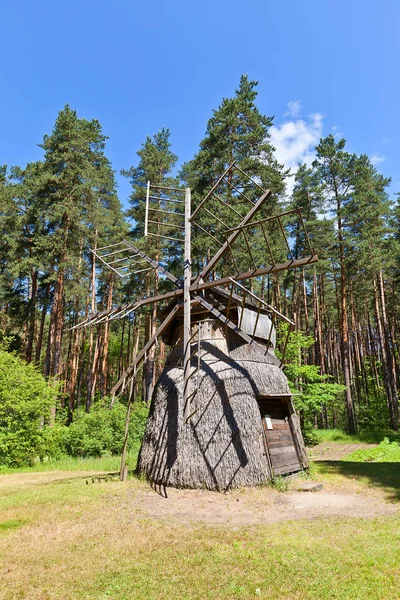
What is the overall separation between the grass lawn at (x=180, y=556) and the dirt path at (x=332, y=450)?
11.1 meters

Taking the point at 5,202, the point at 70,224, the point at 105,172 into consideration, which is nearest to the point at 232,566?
the point at 70,224

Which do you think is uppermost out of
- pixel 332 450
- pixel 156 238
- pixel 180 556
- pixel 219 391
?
pixel 156 238

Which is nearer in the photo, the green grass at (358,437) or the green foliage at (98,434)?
the green foliage at (98,434)

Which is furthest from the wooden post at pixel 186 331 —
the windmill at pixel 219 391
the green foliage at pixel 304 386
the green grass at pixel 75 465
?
the green foliage at pixel 304 386

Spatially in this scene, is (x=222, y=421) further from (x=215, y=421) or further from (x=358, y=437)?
(x=358, y=437)

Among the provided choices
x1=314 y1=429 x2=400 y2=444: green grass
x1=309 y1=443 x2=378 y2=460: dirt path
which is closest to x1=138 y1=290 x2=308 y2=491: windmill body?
x1=309 y1=443 x2=378 y2=460: dirt path

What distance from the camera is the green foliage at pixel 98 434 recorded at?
55.7ft

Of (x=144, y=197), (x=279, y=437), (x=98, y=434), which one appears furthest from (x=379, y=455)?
(x=144, y=197)

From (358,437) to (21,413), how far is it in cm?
1891

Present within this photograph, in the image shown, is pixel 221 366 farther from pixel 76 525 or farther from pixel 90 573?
pixel 90 573

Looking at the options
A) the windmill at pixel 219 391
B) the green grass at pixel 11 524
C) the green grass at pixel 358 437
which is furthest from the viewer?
the green grass at pixel 358 437

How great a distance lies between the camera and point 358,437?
21.9 metres

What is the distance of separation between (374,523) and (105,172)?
86.5 ft

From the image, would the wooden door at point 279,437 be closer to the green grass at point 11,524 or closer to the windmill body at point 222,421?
the windmill body at point 222,421
